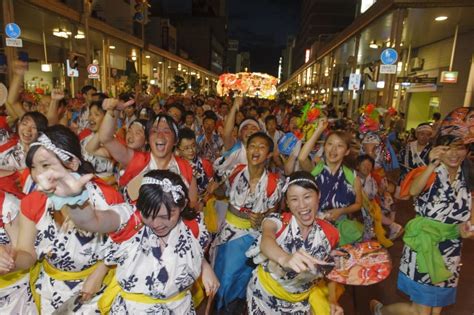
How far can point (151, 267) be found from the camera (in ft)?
6.75

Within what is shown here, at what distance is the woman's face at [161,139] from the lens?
3518 millimetres

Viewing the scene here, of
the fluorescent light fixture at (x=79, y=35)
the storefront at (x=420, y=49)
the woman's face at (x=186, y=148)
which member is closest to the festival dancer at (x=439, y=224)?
the woman's face at (x=186, y=148)

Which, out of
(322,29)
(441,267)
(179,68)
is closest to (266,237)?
(441,267)

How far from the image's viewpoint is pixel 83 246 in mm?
2338

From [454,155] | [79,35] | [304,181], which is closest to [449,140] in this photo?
[454,155]

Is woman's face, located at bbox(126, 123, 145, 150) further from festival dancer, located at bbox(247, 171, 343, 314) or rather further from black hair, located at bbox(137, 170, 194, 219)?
black hair, located at bbox(137, 170, 194, 219)

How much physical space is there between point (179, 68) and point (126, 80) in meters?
20.5

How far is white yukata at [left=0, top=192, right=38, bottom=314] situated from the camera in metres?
2.34

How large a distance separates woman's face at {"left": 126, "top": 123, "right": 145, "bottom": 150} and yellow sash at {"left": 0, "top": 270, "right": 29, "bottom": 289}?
191 cm

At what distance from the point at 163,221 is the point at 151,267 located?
10.9 inches

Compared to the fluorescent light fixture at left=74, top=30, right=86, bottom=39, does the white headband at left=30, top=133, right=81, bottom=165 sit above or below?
below

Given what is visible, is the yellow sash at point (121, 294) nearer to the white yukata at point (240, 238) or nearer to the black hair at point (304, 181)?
the black hair at point (304, 181)

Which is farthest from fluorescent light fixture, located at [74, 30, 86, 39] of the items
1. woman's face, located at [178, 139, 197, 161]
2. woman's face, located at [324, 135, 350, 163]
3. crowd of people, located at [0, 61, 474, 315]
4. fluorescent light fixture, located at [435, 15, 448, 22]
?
woman's face, located at [324, 135, 350, 163]

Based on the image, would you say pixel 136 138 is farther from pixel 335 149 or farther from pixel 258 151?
pixel 335 149
